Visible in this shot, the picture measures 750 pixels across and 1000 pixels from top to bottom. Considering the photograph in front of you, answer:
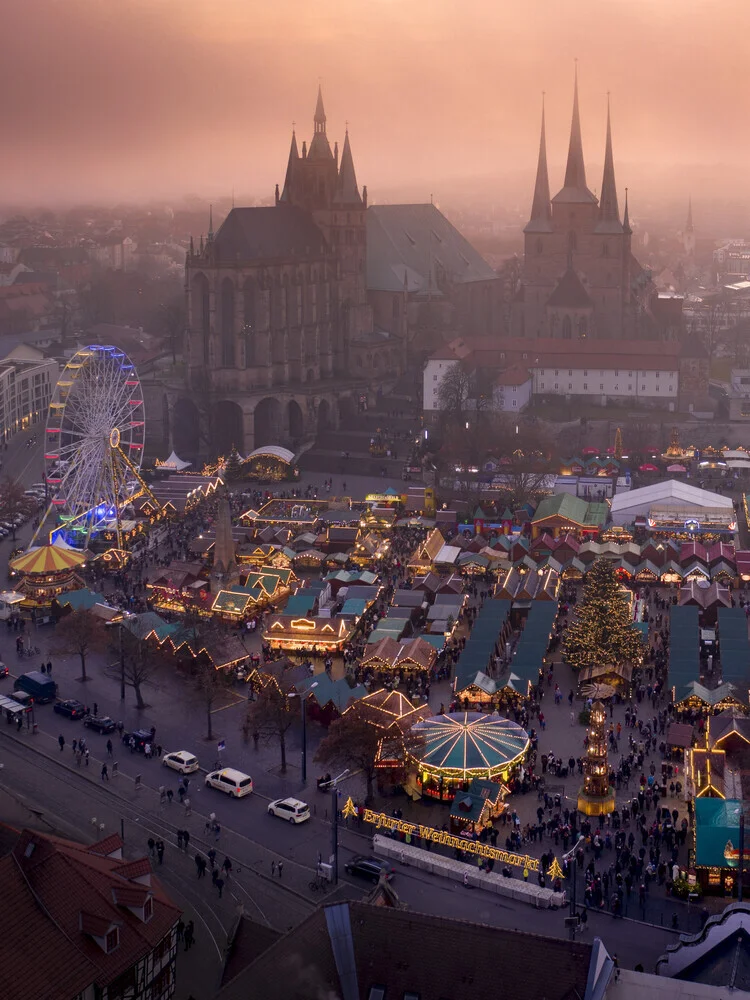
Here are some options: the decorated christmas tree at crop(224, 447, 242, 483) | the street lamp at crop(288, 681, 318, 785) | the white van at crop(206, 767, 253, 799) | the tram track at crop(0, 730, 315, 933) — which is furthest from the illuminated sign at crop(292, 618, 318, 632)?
the decorated christmas tree at crop(224, 447, 242, 483)

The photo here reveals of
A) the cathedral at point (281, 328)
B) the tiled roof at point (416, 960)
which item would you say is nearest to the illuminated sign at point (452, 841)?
the tiled roof at point (416, 960)

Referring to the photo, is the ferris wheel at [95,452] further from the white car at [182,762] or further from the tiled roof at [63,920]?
the tiled roof at [63,920]

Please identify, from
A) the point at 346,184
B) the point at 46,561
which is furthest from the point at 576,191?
the point at 46,561

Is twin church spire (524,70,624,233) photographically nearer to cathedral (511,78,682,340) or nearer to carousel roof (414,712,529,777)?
cathedral (511,78,682,340)

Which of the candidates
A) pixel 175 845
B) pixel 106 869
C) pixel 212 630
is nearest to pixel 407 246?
pixel 212 630

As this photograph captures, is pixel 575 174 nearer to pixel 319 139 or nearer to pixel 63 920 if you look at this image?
pixel 319 139

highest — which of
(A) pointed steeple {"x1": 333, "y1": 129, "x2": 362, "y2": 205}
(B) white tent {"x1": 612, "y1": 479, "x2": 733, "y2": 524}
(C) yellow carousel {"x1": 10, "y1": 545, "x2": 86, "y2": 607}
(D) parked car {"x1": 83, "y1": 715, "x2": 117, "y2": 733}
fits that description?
(A) pointed steeple {"x1": 333, "y1": 129, "x2": 362, "y2": 205}
